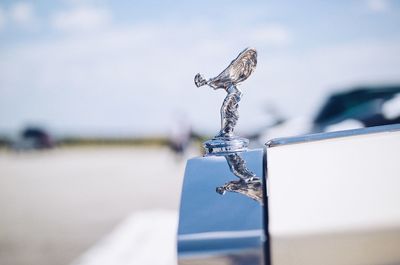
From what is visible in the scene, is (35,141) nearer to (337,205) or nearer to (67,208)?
(67,208)

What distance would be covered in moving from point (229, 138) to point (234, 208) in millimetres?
353

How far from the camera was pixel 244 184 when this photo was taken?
142 centimetres

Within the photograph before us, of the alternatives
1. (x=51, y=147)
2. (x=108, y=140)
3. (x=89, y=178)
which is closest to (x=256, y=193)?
(x=89, y=178)

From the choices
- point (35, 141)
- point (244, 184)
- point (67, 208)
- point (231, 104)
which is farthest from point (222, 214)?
point (35, 141)

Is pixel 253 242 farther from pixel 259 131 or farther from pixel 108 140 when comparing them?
pixel 108 140

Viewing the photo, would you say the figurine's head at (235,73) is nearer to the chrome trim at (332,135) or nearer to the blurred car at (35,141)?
the chrome trim at (332,135)

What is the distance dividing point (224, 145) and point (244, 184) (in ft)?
0.80

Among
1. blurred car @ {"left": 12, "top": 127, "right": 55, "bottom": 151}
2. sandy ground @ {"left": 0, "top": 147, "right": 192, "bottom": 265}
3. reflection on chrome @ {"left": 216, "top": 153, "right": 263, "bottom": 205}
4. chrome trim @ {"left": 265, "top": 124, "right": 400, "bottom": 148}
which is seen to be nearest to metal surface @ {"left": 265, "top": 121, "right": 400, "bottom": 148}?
chrome trim @ {"left": 265, "top": 124, "right": 400, "bottom": 148}

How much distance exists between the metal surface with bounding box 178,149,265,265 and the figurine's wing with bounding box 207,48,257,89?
0.25 metres

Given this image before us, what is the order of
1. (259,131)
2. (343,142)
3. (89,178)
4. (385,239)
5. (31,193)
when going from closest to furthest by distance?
(385,239) → (343,142) → (259,131) → (31,193) → (89,178)

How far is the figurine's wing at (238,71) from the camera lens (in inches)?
63.1

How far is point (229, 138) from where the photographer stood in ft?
5.43

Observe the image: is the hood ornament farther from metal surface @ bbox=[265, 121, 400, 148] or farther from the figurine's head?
metal surface @ bbox=[265, 121, 400, 148]

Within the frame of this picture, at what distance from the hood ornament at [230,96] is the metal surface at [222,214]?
0.09m
